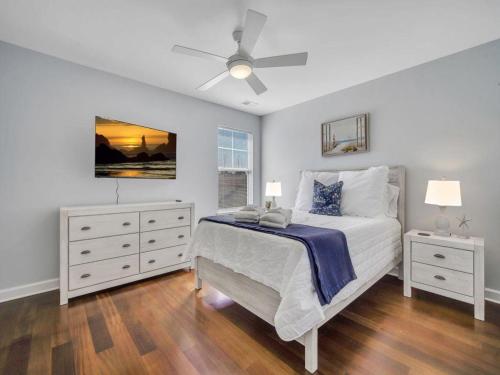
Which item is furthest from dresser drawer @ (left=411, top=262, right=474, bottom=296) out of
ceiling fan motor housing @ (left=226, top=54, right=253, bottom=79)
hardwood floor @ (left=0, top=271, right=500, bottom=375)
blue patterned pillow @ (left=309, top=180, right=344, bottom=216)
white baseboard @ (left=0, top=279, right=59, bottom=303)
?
white baseboard @ (left=0, top=279, right=59, bottom=303)

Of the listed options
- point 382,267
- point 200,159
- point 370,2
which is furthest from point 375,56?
point 200,159

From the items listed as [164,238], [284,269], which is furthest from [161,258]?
[284,269]

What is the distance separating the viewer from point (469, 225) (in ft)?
7.66

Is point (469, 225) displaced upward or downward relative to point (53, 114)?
downward

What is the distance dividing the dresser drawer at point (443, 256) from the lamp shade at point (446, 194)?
419 mm

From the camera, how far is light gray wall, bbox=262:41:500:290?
221 centimetres

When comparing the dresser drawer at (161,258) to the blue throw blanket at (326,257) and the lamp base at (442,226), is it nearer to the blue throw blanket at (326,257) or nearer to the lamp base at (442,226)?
the blue throw blanket at (326,257)

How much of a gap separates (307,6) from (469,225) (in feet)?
8.50

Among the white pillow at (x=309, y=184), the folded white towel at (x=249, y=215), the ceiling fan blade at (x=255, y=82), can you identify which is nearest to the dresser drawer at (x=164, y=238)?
the folded white towel at (x=249, y=215)

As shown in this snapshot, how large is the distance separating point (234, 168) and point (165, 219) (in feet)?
5.92

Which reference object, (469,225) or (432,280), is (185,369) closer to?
(432,280)

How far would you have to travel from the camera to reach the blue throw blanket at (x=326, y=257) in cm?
141

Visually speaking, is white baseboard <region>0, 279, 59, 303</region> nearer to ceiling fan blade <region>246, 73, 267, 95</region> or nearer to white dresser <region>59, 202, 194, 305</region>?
white dresser <region>59, 202, 194, 305</region>

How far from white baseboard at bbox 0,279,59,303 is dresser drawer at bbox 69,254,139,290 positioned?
469 millimetres
